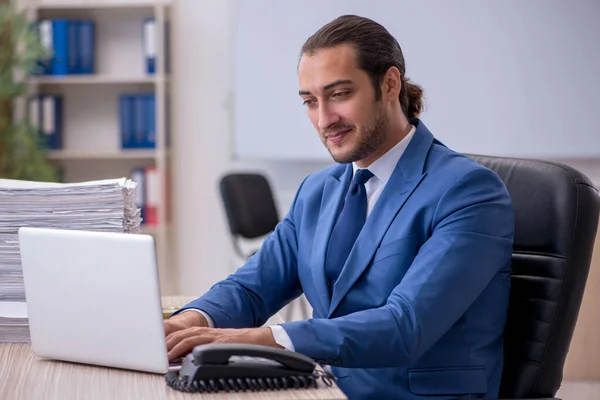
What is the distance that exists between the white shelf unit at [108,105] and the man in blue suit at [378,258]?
3200 millimetres

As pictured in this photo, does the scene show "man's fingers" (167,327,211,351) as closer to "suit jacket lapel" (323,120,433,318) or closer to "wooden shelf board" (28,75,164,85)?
"suit jacket lapel" (323,120,433,318)

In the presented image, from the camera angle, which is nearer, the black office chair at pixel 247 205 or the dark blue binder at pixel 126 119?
the black office chair at pixel 247 205

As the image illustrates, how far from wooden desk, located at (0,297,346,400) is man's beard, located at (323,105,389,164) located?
622mm

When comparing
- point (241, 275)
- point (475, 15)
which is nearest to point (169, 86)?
point (475, 15)

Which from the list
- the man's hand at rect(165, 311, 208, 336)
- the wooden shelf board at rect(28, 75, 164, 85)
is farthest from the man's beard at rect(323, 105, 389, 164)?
the wooden shelf board at rect(28, 75, 164, 85)

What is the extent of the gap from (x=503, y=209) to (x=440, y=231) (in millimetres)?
131

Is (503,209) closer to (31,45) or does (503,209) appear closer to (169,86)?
(31,45)

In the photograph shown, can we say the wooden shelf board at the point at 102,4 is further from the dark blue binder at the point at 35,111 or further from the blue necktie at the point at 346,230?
the blue necktie at the point at 346,230

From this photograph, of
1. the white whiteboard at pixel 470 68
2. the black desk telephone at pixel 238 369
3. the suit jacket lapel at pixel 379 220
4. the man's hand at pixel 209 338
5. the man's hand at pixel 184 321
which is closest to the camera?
the black desk telephone at pixel 238 369

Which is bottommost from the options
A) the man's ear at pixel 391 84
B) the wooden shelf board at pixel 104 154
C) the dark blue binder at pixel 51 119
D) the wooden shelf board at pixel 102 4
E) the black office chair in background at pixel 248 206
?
the black office chair in background at pixel 248 206

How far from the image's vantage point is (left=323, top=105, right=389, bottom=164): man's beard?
5.77 ft

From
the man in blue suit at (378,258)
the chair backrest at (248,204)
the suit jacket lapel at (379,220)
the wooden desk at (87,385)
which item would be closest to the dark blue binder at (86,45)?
the chair backrest at (248,204)

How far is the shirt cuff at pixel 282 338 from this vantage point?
1.38m

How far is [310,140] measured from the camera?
193 inches
